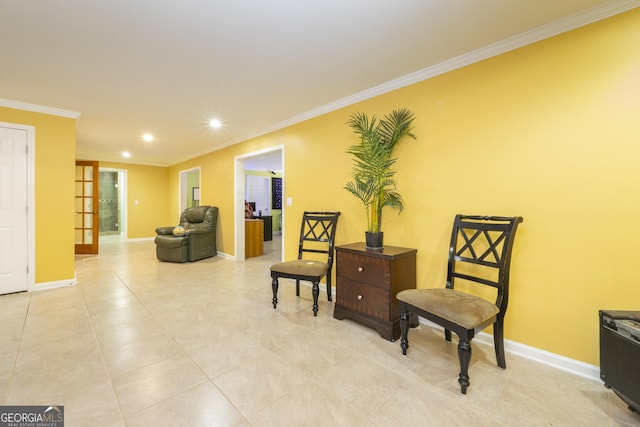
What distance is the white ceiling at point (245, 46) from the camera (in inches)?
68.5

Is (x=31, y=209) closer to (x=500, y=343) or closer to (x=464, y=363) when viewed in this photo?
(x=464, y=363)

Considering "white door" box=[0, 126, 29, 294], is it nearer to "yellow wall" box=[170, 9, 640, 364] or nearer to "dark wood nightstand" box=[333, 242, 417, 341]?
"dark wood nightstand" box=[333, 242, 417, 341]

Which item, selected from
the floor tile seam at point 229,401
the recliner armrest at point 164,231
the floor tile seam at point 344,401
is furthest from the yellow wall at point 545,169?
the recliner armrest at point 164,231

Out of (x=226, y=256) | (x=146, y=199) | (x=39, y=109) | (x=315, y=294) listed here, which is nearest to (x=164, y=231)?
(x=226, y=256)

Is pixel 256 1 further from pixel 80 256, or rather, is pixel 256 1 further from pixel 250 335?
pixel 80 256

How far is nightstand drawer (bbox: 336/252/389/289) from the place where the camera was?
2266 millimetres

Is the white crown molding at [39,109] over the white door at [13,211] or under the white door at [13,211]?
over

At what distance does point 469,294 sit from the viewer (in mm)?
1969

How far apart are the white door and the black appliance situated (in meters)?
5.69

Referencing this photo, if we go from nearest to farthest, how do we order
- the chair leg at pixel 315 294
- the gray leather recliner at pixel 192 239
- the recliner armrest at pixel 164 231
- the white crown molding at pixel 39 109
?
the chair leg at pixel 315 294
the white crown molding at pixel 39 109
the gray leather recliner at pixel 192 239
the recliner armrest at pixel 164 231

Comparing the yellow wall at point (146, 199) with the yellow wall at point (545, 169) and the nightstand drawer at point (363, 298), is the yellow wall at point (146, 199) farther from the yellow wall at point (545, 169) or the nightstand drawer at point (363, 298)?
the yellow wall at point (545, 169)

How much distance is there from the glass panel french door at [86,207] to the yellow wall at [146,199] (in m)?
1.76

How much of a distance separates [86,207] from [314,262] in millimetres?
5655

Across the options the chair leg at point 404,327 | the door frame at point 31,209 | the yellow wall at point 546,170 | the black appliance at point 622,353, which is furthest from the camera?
the door frame at point 31,209
